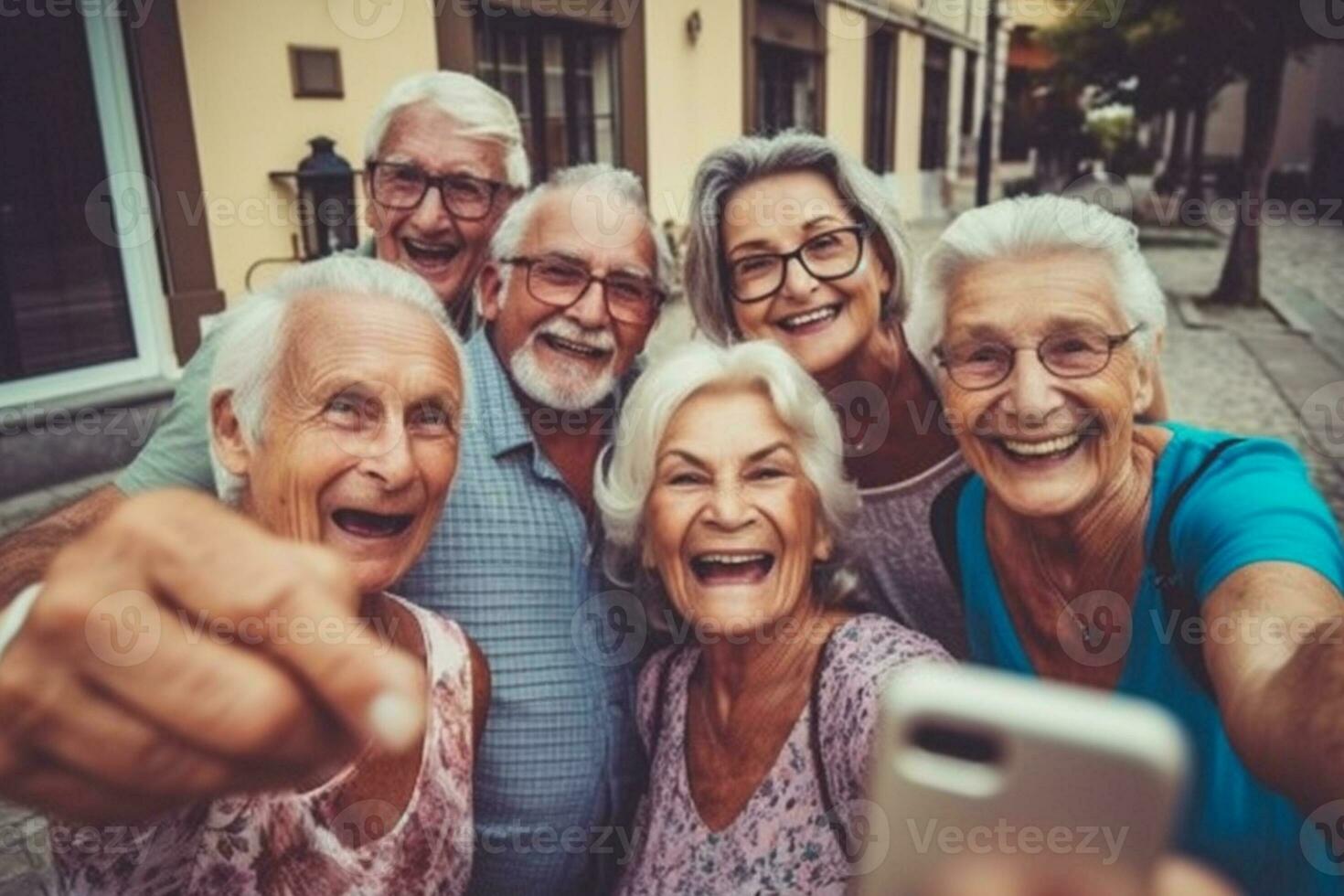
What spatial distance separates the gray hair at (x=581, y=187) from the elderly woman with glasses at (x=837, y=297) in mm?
98

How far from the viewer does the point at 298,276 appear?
1.55 metres

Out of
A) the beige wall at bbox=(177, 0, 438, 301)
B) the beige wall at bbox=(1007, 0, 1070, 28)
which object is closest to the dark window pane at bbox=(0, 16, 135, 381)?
the beige wall at bbox=(177, 0, 438, 301)

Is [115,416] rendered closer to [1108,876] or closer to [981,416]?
[981,416]

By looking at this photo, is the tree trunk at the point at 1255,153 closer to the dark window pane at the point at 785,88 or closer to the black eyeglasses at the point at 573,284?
the dark window pane at the point at 785,88

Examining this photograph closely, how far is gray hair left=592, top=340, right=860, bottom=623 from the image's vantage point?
180 cm

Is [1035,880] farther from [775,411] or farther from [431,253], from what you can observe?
[431,253]

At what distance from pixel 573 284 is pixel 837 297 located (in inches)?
24.7

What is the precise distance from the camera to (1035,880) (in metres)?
0.56

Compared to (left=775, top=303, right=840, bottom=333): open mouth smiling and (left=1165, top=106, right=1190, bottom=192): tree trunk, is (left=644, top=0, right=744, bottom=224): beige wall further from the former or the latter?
(left=1165, top=106, right=1190, bottom=192): tree trunk

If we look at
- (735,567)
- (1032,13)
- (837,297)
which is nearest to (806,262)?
(837,297)

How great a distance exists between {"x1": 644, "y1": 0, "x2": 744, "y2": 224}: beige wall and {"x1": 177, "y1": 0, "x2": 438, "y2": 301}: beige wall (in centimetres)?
391

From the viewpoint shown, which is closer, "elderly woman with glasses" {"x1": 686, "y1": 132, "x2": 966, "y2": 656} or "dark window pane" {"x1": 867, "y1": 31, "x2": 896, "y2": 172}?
"elderly woman with glasses" {"x1": 686, "y1": 132, "x2": 966, "y2": 656}

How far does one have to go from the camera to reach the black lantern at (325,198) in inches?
226

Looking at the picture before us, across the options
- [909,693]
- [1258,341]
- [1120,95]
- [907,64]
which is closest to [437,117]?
[909,693]
